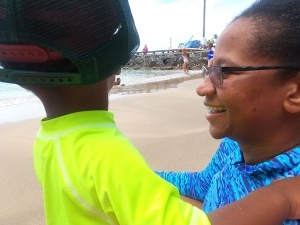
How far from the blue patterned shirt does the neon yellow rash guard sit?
34cm

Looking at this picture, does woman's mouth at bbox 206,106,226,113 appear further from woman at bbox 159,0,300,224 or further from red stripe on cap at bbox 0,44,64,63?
red stripe on cap at bbox 0,44,64,63

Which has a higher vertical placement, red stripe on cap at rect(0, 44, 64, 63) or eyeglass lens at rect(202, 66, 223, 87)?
red stripe on cap at rect(0, 44, 64, 63)

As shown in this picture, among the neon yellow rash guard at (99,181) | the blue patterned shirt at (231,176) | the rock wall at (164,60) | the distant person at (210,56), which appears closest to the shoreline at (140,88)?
the distant person at (210,56)

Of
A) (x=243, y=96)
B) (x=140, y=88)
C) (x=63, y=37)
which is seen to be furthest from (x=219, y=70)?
(x=140, y=88)

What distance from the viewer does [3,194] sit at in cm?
355

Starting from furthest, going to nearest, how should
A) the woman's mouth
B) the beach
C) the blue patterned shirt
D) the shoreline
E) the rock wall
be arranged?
the rock wall → the shoreline → the beach → the woman's mouth → the blue patterned shirt

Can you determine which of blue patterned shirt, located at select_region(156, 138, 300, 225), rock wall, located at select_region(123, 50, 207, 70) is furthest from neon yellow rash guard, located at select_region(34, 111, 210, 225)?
rock wall, located at select_region(123, 50, 207, 70)

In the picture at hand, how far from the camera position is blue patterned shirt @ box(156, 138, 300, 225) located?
4.02ft

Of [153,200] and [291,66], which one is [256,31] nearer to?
[291,66]

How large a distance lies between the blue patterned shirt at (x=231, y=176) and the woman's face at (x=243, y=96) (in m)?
0.13

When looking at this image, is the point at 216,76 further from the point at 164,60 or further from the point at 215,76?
the point at 164,60

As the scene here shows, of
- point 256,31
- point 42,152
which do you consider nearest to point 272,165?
point 256,31

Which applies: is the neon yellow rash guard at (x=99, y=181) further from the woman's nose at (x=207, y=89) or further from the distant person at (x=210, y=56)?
the distant person at (x=210, y=56)

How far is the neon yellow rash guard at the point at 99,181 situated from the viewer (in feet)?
3.22
